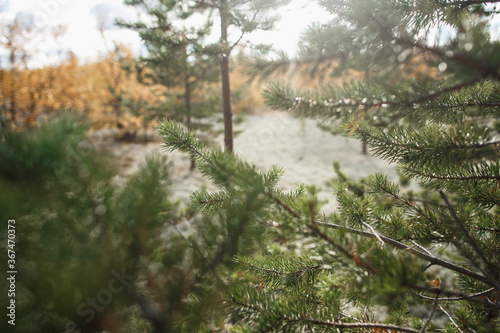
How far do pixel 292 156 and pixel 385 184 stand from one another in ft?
27.2

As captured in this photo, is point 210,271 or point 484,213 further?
point 484,213

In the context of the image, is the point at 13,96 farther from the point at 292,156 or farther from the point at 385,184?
the point at 385,184

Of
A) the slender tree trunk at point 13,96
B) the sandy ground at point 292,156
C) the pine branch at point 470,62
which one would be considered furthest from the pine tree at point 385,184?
the slender tree trunk at point 13,96

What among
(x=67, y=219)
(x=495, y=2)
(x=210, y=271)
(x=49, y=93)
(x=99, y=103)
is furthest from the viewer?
(x=99, y=103)

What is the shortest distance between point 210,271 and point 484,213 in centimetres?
169

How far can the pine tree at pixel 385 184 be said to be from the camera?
0.75m

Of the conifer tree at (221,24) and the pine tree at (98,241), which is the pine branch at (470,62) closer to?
the pine tree at (98,241)

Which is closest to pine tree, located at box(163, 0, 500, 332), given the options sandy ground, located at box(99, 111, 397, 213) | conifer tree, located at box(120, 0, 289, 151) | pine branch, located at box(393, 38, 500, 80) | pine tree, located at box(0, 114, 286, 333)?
pine branch, located at box(393, 38, 500, 80)

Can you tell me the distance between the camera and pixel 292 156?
9750mm

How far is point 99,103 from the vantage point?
1032 cm

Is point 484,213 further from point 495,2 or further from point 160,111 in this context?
point 160,111

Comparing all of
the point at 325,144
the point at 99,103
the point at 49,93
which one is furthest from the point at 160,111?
the point at 325,144

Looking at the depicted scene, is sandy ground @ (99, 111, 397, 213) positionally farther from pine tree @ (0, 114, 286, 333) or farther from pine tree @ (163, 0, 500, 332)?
pine tree @ (0, 114, 286, 333)

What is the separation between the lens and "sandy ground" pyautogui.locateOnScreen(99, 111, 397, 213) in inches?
286
